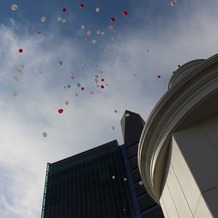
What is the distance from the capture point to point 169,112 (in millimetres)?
8516

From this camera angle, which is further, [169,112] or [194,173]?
[169,112]

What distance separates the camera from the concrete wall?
6.76m

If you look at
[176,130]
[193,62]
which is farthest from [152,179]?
[193,62]

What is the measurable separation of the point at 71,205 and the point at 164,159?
175 ft

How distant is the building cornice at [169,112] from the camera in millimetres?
7863

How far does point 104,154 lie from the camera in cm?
6844

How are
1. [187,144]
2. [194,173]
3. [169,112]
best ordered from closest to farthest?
[194,173] < [187,144] < [169,112]

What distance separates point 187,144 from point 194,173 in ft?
3.10

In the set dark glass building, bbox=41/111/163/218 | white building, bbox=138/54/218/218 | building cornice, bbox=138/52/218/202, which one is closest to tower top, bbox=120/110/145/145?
dark glass building, bbox=41/111/163/218

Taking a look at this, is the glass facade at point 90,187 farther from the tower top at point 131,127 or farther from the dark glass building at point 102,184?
the tower top at point 131,127

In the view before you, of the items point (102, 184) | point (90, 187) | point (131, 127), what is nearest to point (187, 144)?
point (102, 184)

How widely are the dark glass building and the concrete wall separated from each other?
45.4 meters

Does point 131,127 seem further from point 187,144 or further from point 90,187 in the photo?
point 187,144

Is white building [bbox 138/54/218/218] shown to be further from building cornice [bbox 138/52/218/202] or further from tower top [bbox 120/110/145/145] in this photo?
tower top [bbox 120/110/145/145]
